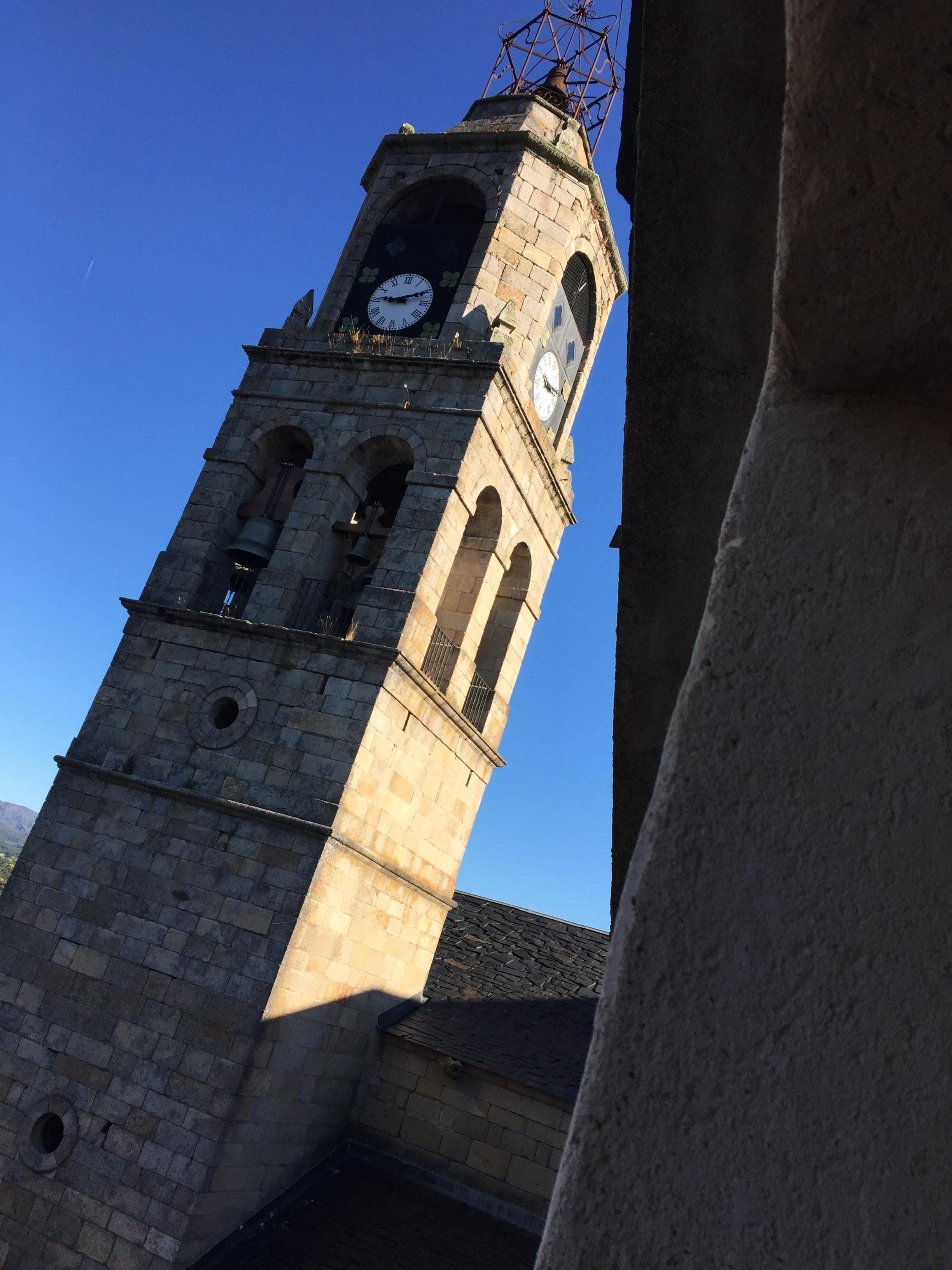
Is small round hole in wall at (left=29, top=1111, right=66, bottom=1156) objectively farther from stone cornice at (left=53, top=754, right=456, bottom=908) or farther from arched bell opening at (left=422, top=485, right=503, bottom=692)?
arched bell opening at (left=422, top=485, right=503, bottom=692)

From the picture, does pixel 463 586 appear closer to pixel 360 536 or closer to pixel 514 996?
pixel 360 536

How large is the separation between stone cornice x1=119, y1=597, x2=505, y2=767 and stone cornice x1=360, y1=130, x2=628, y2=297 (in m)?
7.21

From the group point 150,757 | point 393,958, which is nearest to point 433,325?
point 150,757

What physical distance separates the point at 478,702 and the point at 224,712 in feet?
11.3

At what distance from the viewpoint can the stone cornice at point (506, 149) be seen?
13875 mm

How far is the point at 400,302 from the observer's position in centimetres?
1359

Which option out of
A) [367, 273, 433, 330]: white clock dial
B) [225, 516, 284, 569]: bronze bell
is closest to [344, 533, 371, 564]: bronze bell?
[225, 516, 284, 569]: bronze bell

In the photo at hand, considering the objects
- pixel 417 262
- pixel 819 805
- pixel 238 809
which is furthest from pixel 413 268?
pixel 819 805

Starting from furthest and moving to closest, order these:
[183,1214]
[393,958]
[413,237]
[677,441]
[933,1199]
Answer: [413,237] → [393,958] → [183,1214] → [677,441] → [933,1199]

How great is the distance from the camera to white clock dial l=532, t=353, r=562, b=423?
45.1ft

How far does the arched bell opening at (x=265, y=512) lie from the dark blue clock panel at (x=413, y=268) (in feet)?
5.65

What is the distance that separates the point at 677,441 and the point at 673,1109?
1.23 meters

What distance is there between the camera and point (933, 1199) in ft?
3.07

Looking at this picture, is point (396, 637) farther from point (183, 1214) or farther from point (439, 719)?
point (183, 1214)
